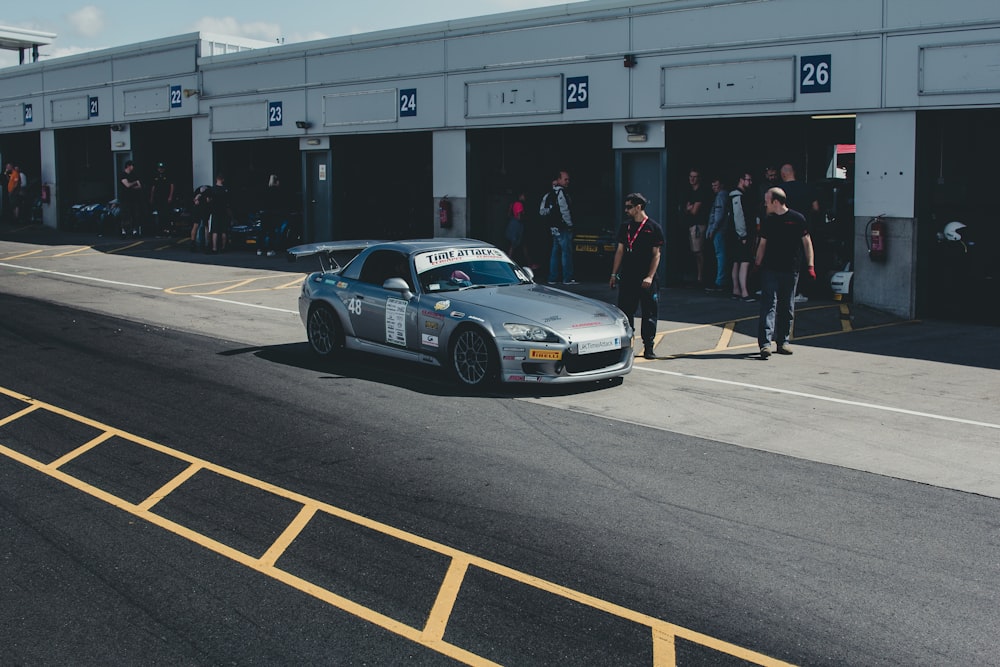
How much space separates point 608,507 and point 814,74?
41.0ft

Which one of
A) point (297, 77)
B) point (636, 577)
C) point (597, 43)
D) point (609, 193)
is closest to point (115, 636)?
point (636, 577)

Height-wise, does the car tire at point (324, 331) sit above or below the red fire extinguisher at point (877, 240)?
below

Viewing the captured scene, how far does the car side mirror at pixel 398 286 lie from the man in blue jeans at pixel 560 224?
358 inches

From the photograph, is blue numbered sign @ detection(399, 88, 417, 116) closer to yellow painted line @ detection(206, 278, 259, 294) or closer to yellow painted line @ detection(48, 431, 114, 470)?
yellow painted line @ detection(206, 278, 259, 294)

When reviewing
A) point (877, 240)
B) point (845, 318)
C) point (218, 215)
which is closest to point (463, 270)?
point (845, 318)

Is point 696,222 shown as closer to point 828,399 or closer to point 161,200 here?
point 828,399

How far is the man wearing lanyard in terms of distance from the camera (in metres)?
13.2

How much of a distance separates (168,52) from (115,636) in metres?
29.9

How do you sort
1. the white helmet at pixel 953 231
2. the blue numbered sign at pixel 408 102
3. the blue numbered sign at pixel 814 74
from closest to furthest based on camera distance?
the white helmet at pixel 953 231
the blue numbered sign at pixel 814 74
the blue numbered sign at pixel 408 102

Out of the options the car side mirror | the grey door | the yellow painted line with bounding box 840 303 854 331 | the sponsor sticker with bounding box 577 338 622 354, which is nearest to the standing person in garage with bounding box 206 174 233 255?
the grey door

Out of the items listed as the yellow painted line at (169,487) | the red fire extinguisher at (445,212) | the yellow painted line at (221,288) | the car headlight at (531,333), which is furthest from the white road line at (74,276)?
the yellow painted line at (169,487)

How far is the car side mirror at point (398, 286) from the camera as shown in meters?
12.1

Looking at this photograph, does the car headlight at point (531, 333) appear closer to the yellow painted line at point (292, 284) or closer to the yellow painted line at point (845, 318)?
the yellow painted line at point (845, 318)

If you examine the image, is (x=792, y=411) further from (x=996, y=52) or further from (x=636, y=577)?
(x=996, y=52)
